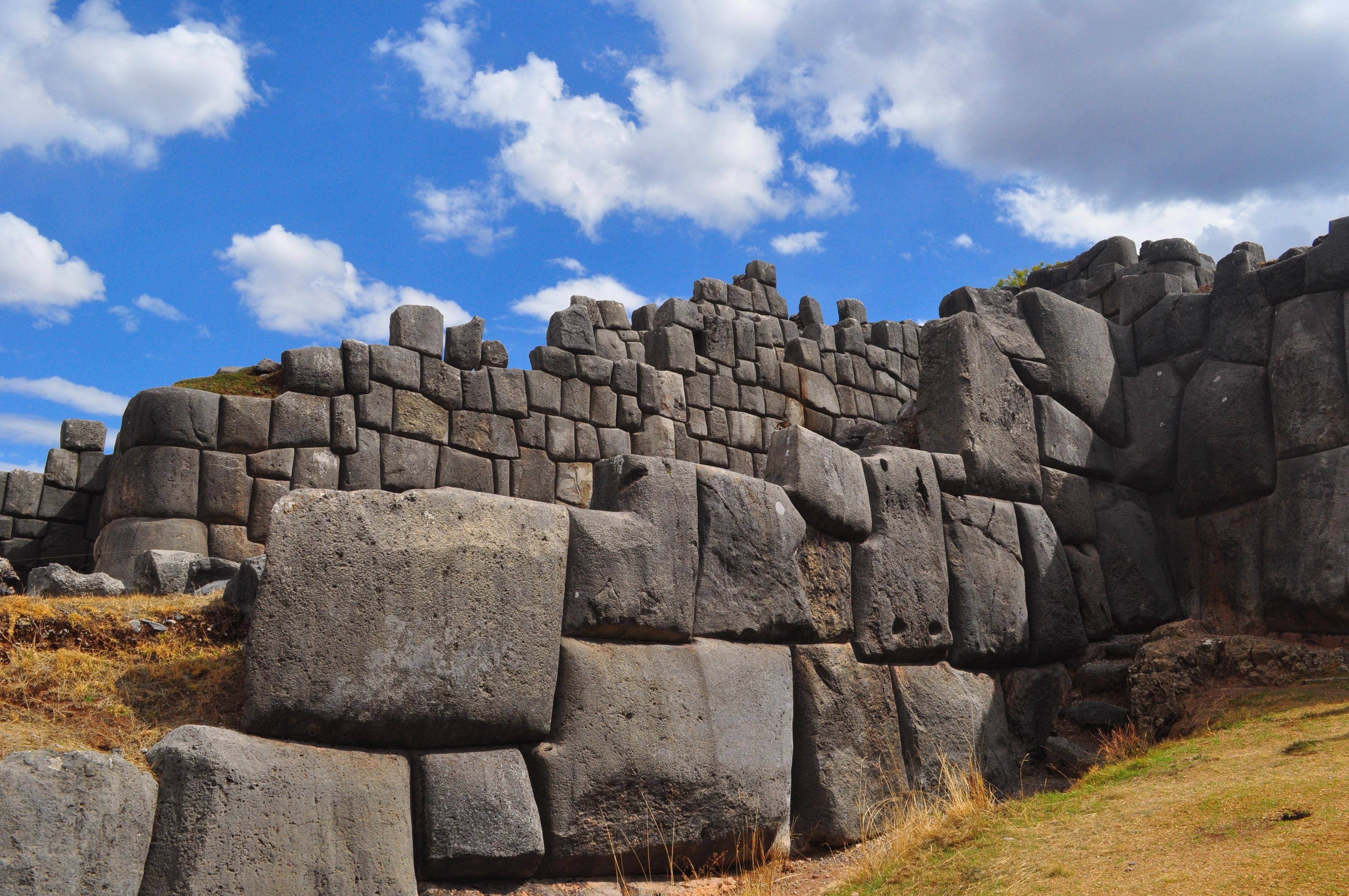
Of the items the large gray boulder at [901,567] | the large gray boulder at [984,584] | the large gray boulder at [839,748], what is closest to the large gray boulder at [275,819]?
the large gray boulder at [839,748]

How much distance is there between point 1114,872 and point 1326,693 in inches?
112

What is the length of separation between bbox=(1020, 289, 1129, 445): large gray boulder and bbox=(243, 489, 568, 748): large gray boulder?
489 centimetres

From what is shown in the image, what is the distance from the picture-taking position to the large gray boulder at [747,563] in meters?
5.50

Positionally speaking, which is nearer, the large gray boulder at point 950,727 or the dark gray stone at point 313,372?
the large gray boulder at point 950,727

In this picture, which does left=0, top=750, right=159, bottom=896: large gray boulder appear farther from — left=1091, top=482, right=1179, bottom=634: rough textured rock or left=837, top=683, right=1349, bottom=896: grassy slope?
left=1091, top=482, right=1179, bottom=634: rough textured rock

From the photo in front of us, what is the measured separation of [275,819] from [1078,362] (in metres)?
6.67

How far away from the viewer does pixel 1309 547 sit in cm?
693

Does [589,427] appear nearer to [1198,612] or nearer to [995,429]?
[995,429]

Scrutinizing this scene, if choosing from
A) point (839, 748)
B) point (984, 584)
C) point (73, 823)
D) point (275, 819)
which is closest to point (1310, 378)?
point (984, 584)

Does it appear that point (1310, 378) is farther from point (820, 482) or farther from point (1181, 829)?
point (1181, 829)

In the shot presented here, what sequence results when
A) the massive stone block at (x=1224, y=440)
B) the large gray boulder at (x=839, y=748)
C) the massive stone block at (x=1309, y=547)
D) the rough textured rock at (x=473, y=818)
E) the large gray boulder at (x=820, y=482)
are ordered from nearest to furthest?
the rough textured rock at (x=473, y=818) → the large gray boulder at (x=839, y=748) → the large gray boulder at (x=820, y=482) → the massive stone block at (x=1309, y=547) → the massive stone block at (x=1224, y=440)

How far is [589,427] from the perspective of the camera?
1294 centimetres

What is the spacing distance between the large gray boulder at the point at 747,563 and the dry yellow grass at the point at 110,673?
2264mm

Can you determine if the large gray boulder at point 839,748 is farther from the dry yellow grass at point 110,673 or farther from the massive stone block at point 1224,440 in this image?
the massive stone block at point 1224,440
